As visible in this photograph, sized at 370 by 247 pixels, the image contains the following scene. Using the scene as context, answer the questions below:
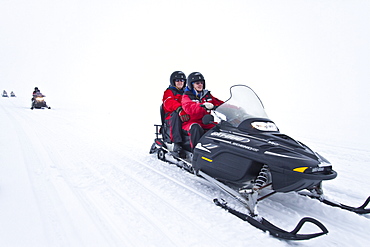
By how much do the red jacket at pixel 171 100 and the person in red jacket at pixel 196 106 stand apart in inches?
13.7

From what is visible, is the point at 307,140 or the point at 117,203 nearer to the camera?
the point at 117,203

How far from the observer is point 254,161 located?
105 inches

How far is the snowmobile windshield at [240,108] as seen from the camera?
3.11 metres

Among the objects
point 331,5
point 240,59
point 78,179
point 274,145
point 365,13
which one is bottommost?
point 78,179

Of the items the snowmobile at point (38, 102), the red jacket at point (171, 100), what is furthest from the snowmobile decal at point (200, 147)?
the snowmobile at point (38, 102)

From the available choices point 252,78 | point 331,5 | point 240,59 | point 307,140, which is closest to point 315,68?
point 252,78

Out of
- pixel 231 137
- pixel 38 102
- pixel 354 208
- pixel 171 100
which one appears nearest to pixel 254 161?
pixel 231 137

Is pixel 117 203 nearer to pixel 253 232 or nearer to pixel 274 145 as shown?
pixel 253 232

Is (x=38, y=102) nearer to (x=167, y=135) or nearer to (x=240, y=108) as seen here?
(x=167, y=135)

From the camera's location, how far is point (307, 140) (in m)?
6.55

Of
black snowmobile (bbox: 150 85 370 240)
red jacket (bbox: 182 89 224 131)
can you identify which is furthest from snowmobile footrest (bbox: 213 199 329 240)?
red jacket (bbox: 182 89 224 131)

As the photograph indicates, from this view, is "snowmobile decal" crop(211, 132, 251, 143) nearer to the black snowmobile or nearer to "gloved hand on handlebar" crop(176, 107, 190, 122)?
the black snowmobile

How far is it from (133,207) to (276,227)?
1469mm

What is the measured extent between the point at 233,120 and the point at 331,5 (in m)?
56.5
